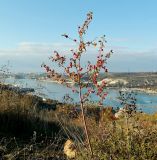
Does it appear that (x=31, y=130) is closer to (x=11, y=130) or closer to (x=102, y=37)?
(x=11, y=130)

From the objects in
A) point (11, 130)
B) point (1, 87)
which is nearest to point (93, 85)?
point (11, 130)

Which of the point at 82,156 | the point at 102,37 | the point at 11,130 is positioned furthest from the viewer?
the point at 11,130

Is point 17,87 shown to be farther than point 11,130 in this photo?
Yes

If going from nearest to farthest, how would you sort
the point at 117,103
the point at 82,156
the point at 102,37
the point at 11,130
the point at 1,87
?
the point at 102,37
the point at 82,156
the point at 117,103
the point at 11,130
the point at 1,87

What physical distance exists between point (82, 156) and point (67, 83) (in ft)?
4.60

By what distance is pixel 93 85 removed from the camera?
6.79 metres

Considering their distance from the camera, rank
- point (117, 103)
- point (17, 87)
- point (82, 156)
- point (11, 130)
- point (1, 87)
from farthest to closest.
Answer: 1. point (17, 87)
2. point (1, 87)
3. point (11, 130)
4. point (117, 103)
5. point (82, 156)

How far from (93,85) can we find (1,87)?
16.9ft

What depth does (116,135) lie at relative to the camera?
308 inches

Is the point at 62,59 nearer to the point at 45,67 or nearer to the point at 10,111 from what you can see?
the point at 45,67

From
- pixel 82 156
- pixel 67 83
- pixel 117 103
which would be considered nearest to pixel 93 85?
pixel 67 83

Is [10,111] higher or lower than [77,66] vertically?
lower

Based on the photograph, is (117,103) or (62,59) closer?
(62,59)

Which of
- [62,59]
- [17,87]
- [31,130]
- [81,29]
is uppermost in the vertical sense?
[81,29]
